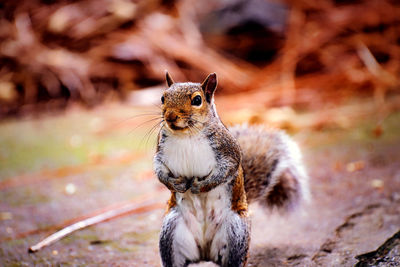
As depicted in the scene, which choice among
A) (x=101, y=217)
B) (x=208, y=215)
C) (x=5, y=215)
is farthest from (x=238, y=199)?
(x=5, y=215)

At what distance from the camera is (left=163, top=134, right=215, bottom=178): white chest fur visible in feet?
4.91

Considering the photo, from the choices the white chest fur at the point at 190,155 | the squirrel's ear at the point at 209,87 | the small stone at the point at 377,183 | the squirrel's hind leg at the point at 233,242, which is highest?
the squirrel's ear at the point at 209,87

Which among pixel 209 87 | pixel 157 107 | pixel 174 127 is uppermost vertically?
pixel 209 87

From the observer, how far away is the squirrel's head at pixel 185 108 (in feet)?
4.83

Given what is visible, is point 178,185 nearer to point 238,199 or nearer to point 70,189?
point 238,199

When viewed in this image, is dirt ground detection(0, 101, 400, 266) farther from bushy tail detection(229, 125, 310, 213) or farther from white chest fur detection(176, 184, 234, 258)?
white chest fur detection(176, 184, 234, 258)

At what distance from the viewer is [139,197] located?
2572mm

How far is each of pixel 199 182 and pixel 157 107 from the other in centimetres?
284

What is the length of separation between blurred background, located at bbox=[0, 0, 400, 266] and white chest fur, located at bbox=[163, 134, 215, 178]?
21 centimetres

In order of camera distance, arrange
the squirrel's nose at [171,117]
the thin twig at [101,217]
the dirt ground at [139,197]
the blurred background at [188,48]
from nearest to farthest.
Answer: the squirrel's nose at [171,117] < the dirt ground at [139,197] < the thin twig at [101,217] < the blurred background at [188,48]

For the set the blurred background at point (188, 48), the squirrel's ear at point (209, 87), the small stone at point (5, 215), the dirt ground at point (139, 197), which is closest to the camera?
the squirrel's ear at point (209, 87)

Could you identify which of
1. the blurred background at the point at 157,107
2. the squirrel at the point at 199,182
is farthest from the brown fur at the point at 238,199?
the blurred background at the point at 157,107

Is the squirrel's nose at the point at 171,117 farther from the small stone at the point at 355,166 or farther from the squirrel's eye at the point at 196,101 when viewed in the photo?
the small stone at the point at 355,166

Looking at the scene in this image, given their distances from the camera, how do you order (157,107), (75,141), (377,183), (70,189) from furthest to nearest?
(157,107) < (75,141) < (70,189) < (377,183)
